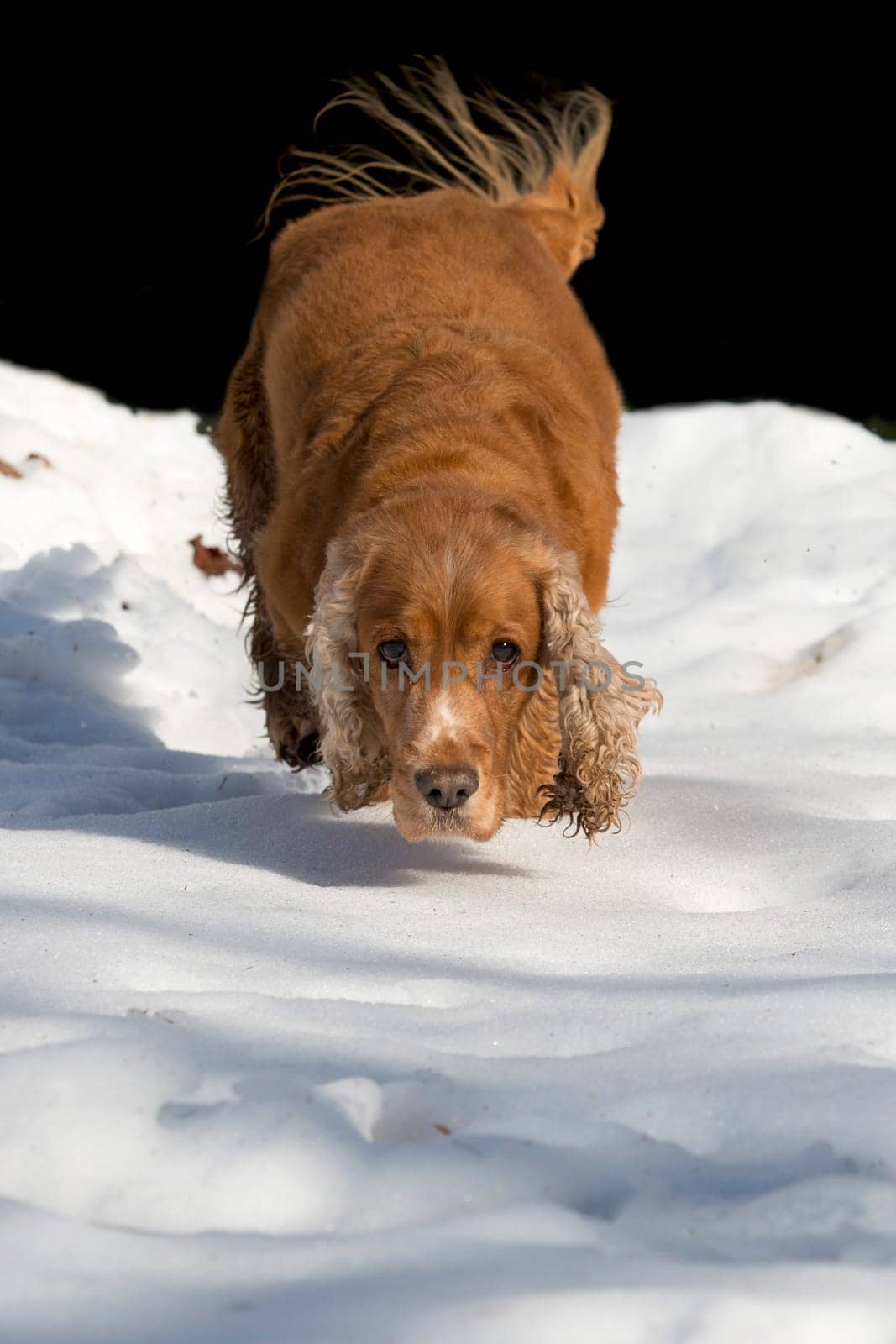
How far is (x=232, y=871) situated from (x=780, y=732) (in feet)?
7.02

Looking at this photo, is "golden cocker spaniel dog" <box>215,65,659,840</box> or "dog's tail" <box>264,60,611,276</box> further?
"dog's tail" <box>264,60,611,276</box>

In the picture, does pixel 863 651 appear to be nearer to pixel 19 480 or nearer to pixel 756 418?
pixel 756 418

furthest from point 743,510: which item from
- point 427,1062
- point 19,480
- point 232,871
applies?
point 427,1062

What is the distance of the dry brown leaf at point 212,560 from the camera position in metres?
5.82

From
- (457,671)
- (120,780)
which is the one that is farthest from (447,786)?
(120,780)

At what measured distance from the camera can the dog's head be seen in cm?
273

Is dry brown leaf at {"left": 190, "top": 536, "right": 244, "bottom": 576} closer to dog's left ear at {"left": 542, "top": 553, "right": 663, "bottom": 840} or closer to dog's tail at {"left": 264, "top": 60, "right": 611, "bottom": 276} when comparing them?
dog's tail at {"left": 264, "top": 60, "right": 611, "bottom": 276}

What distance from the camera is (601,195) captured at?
700 centimetres

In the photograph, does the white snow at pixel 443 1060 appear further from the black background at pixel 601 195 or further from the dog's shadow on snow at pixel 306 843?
the black background at pixel 601 195

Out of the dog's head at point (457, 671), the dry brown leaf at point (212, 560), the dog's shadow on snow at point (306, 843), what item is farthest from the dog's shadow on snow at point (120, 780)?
the dry brown leaf at point (212, 560)

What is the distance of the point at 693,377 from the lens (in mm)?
7000

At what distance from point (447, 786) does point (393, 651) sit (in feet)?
1.13

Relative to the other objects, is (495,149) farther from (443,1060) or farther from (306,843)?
(443,1060)

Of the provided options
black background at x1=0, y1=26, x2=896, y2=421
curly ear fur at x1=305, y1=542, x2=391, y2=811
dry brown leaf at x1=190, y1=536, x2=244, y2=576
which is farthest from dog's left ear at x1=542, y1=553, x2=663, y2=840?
black background at x1=0, y1=26, x2=896, y2=421
